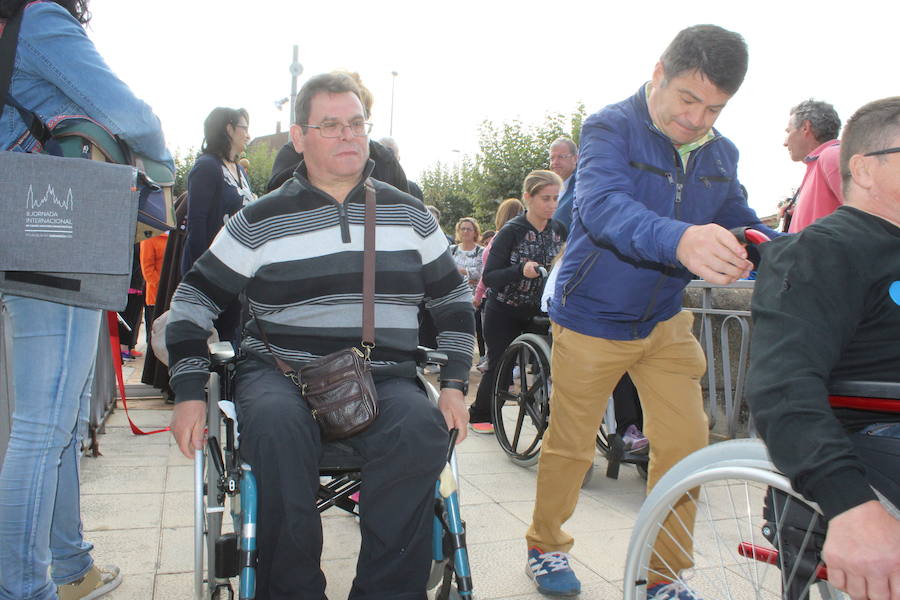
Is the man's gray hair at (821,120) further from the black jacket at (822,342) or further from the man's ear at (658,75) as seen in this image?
the black jacket at (822,342)

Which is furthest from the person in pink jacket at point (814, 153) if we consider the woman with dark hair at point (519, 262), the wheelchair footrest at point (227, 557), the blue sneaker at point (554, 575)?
the wheelchair footrest at point (227, 557)

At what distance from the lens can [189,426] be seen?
2201 millimetres

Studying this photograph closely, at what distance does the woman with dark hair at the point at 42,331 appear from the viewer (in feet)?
6.84

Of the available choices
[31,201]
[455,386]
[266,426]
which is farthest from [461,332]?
[31,201]

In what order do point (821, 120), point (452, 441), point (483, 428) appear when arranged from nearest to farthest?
point (452, 441)
point (821, 120)
point (483, 428)

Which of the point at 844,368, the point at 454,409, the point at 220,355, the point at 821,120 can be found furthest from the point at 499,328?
the point at 844,368

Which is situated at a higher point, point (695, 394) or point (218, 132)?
point (218, 132)

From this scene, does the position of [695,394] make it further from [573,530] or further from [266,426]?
[266,426]

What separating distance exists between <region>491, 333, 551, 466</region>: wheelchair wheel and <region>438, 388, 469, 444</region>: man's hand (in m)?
1.95

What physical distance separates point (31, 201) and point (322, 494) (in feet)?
3.71

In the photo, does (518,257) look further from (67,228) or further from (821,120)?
(67,228)

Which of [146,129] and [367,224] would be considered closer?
[146,129]

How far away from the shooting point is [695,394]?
2.73 metres

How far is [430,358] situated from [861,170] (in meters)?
1.35
